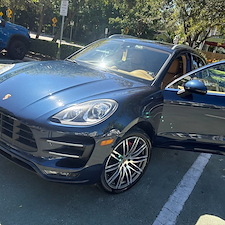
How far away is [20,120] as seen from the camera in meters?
2.37

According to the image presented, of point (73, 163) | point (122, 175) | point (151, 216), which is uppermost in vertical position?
point (73, 163)

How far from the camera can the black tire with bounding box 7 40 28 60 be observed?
414 inches

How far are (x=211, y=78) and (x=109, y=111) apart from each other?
1.72 m

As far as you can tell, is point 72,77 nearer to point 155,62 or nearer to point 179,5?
point 155,62

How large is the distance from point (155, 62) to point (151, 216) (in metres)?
1.90

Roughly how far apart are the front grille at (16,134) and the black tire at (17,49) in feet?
29.1

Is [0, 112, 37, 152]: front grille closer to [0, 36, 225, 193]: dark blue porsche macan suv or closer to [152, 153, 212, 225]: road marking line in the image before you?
[0, 36, 225, 193]: dark blue porsche macan suv

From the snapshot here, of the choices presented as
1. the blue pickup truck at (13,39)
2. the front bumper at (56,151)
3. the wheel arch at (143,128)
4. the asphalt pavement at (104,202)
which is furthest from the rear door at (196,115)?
the blue pickup truck at (13,39)

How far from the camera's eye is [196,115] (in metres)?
3.23

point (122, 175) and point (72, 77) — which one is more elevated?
point (72, 77)

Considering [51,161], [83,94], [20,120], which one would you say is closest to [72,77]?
[83,94]

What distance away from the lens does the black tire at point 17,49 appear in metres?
10.5

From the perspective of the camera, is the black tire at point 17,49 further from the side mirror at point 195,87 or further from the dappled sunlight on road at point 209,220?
the dappled sunlight on road at point 209,220

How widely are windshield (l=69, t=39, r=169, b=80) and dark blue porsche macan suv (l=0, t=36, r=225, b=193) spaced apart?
0.04 ft
